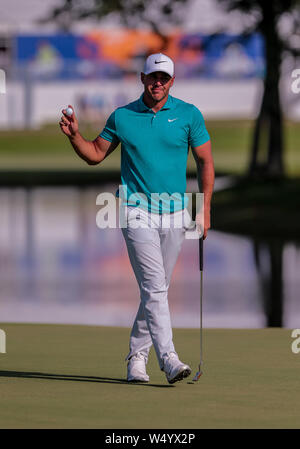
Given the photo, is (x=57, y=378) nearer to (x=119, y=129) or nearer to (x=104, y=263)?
(x=119, y=129)

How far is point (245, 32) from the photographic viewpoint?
2911 centimetres

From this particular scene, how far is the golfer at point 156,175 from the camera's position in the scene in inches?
321

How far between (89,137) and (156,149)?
38.6 metres

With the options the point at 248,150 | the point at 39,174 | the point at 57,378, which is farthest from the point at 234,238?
the point at 248,150

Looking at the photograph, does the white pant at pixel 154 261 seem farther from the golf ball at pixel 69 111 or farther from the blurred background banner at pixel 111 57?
the blurred background banner at pixel 111 57

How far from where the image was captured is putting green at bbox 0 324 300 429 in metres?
7.43

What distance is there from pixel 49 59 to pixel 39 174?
95.9 ft

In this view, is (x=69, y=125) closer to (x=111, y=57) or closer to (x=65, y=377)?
(x=65, y=377)

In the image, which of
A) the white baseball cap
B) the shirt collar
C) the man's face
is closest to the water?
the shirt collar

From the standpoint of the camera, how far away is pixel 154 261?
8203mm

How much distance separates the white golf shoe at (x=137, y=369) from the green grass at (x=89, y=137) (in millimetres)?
26573

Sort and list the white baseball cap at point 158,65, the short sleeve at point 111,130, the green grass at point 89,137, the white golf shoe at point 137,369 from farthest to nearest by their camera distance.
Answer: the green grass at point 89,137, the white golf shoe at point 137,369, the short sleeve at point 111,130, the white baseball cap at point 158,65

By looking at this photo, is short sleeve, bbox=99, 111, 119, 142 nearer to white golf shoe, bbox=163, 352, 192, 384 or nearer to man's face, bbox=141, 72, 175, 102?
man's face, bbox=141, 72, 175, 102

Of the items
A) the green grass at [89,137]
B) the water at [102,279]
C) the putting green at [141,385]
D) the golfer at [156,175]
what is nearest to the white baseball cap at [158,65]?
the golfer at [156,175]
